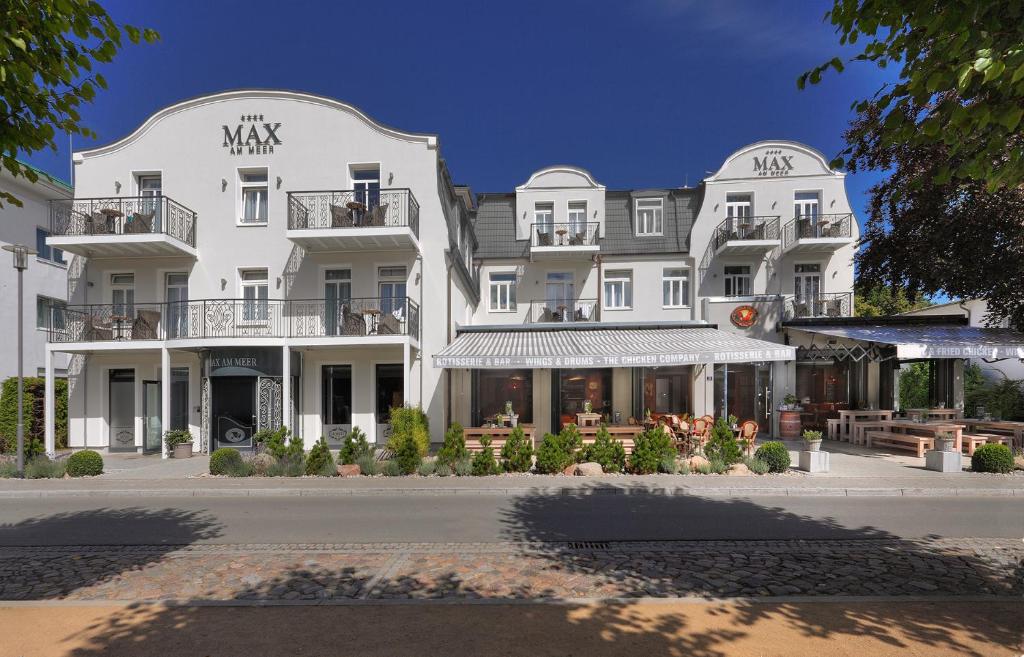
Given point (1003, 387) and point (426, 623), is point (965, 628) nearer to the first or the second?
point (426, 623)

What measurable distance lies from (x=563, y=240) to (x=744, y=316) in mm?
7746

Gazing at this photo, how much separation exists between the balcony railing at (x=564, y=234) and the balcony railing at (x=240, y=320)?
7704mm

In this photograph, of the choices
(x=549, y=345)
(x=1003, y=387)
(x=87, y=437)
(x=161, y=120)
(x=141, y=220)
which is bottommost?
(x=87, y=437)

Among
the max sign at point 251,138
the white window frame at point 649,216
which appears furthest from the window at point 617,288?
the max sign at point 251,138

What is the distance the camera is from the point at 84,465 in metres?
11.9

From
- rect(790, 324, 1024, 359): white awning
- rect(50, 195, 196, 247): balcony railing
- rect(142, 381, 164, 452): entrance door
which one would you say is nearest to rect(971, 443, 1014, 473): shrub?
rect(790, 324, 1024, 359): white awning

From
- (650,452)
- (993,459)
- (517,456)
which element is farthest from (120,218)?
(993,459)

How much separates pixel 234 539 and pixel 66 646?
119 inches

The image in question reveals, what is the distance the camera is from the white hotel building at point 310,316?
598 inches

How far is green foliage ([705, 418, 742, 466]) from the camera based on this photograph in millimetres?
11500

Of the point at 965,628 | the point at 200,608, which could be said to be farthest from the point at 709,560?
the point at 200,608

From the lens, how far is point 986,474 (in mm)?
10992

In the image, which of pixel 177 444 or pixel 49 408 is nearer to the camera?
pixel 177 444

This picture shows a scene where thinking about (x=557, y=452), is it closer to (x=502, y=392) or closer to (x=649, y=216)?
(x=502, y=392)
